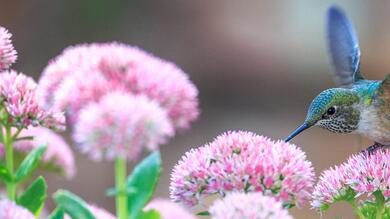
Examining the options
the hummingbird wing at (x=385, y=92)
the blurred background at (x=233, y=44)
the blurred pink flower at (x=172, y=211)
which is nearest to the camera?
the blurred pink flower at (x=172, y=211)

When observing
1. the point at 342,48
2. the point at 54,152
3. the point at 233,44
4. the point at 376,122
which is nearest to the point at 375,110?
the point at 376,122

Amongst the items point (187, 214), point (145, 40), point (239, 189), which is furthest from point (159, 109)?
point (145, 40)

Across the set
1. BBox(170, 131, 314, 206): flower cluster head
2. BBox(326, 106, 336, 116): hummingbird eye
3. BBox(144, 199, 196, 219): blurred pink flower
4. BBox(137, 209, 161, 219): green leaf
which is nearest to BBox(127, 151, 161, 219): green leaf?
BBox(137, 209, 161, 219): green leaf

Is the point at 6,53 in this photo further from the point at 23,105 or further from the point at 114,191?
the point at 114,191

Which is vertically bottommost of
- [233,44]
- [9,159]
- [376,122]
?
[9,159]

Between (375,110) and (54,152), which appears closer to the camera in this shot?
(375,110)

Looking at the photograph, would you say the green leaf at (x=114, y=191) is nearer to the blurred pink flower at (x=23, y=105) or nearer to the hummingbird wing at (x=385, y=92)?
the blurred pink flower at (x=23, y=105)

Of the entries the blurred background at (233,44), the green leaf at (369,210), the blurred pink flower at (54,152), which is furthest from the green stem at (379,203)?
the blurred background at (233,44)
